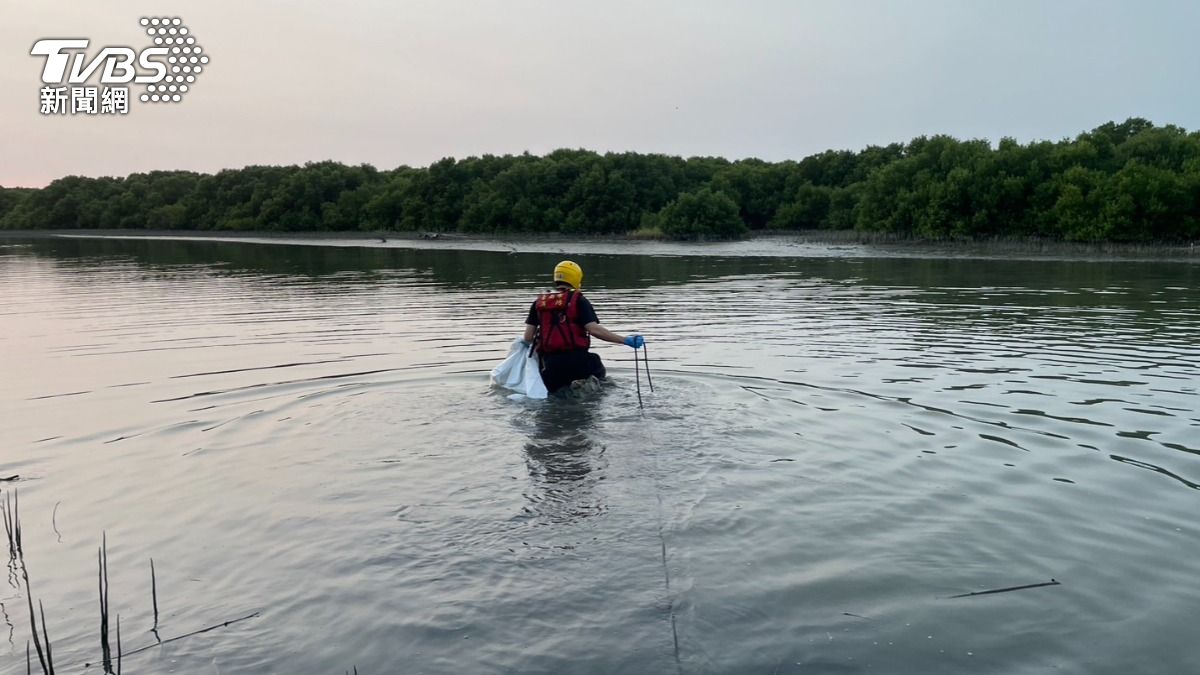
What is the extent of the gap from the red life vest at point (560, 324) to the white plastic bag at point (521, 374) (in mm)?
337

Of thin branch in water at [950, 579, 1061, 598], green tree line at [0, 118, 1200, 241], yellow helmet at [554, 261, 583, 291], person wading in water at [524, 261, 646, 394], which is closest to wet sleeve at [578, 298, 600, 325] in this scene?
person wading in water at [524, 261, 646, 394]

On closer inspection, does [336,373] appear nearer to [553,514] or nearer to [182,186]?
[553,514]

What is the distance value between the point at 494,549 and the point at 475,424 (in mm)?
4490

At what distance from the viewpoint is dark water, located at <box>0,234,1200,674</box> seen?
18.3 feet

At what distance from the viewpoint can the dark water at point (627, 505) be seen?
5.57 m

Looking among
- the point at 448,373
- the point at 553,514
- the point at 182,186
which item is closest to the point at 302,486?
the point at 553,514

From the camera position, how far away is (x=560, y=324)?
1277 cm

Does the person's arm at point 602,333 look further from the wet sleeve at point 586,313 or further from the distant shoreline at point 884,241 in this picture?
the distant shoreline at point 884,241

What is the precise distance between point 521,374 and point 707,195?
87.1 m

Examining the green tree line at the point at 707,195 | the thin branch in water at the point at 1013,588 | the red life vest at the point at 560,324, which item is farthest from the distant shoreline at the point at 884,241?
the thin branch in water at the point at 1013,588

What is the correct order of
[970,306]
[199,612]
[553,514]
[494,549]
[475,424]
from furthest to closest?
1. [970,306]
2. [475,424]
3. [553,514]
4. [494,549]
5. [199,612]

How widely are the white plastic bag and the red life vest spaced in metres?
0.34

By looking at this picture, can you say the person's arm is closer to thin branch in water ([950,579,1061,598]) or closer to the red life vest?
the red life vest

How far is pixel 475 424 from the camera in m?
11.4
